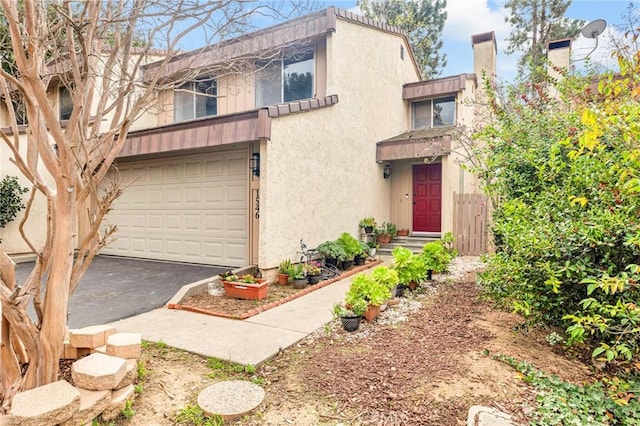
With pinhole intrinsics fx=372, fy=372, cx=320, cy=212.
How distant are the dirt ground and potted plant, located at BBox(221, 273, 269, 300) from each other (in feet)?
5.96

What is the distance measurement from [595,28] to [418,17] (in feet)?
58.2

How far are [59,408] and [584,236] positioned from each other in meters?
4.03

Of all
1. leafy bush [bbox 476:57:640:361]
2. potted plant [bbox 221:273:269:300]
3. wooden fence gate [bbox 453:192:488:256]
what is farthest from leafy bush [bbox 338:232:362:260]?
leafy bush [bbox 476:57:640:361]

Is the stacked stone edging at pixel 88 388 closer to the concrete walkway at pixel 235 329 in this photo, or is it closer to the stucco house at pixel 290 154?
the concrete walkway at pixel 235 329

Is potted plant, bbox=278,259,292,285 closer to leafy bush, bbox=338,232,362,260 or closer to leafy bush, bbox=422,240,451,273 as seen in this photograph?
leafy bush, bbox=338,232,362,260

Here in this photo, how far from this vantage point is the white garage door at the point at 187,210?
8094 mm

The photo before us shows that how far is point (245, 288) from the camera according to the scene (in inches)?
240

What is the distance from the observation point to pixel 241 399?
2.96 meters

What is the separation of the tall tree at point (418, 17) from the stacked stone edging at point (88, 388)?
2283 centimetres

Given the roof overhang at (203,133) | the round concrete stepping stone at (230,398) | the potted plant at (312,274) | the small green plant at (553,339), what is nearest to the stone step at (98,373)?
the round concrete stepping stone at (230,398)

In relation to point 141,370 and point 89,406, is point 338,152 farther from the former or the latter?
point 89,406

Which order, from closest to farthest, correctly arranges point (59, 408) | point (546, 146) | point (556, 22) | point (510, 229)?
point (59, 408)
point (510, 229)
point (546, 146)
point (556, 22)

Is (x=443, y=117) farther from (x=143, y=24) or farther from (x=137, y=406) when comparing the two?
(x=137, y=406)

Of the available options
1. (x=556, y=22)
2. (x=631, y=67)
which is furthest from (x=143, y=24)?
(x=556, y=22)
